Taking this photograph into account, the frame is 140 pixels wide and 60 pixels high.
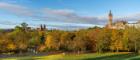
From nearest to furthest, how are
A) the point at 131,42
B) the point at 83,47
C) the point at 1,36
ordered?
the point at 131,42 → the point at 83,47 → the point at 1,36

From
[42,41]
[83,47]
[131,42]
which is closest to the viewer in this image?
[131,42]

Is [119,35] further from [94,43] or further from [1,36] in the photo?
[1,36]

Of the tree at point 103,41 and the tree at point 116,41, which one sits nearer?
the tree at point 116,41

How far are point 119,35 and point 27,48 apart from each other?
118 feet

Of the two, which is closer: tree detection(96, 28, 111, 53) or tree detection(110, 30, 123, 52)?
tree detection(110, 30, 123, 52)

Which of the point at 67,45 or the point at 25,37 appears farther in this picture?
the point at 25,37

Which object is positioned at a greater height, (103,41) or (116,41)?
(103,41)

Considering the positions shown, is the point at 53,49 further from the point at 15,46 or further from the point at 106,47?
the point at 106,47

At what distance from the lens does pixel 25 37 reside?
123m

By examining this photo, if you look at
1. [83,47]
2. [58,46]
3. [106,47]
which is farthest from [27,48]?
[106,47]

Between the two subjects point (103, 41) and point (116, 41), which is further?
point (116, 41)

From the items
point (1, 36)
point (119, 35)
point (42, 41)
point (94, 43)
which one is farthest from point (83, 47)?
point (1, 36)

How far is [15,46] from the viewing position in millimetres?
113000

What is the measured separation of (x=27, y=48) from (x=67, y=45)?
1653cm
